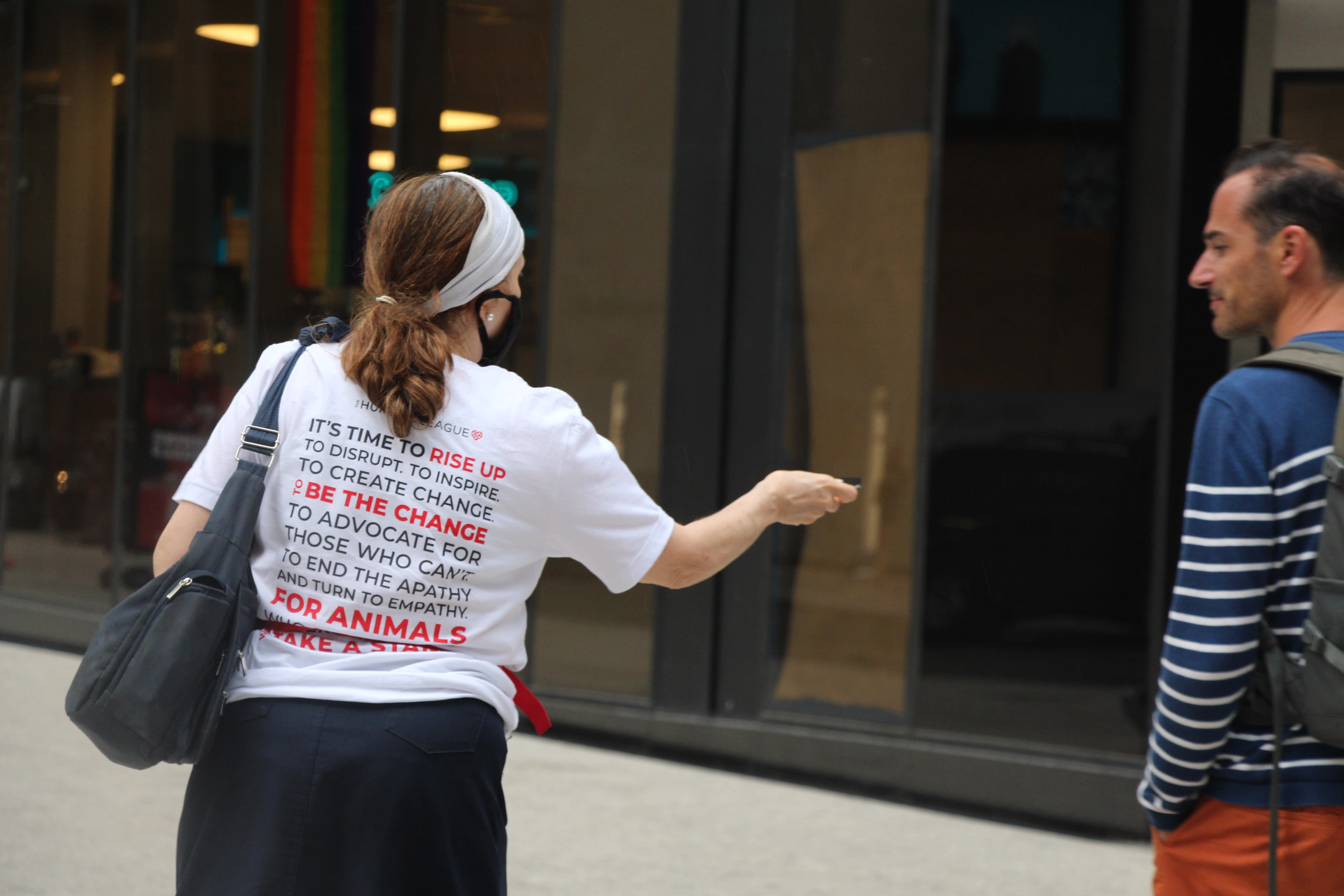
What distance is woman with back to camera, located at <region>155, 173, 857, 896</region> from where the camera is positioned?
2172 mm

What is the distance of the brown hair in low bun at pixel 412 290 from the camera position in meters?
2.26

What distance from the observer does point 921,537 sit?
7.52 metres

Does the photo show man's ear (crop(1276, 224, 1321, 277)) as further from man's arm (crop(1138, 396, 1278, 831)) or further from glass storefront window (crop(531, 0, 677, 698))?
glass storefront window (crop(531, 0, 677, 698))

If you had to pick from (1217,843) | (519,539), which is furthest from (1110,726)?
(519,539)

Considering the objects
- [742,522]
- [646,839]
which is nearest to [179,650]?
[742,522]

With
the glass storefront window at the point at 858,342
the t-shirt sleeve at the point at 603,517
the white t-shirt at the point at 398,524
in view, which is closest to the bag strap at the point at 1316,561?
the t-shirt sleeve at the point at 603,517

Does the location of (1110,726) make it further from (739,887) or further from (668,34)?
(668,34)

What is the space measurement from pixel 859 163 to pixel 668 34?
4.77 feet

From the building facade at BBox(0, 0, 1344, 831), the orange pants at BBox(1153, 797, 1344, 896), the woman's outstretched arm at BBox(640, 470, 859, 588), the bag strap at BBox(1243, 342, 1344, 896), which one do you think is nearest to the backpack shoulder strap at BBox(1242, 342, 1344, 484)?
the bag strap at BBox(1243, 342, 1344, 896)

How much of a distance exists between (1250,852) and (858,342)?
18.6ft

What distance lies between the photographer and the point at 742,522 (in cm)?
254

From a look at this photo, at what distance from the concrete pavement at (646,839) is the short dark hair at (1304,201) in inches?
150

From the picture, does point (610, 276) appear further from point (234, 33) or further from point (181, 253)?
point (181, 253)

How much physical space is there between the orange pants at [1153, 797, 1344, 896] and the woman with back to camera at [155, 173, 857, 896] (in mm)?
1021
